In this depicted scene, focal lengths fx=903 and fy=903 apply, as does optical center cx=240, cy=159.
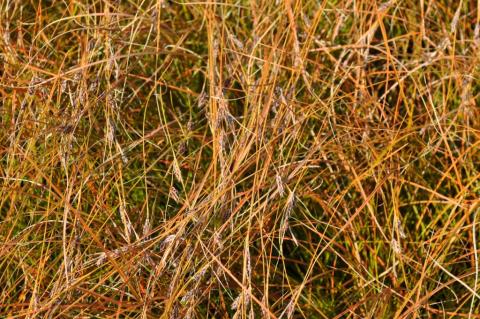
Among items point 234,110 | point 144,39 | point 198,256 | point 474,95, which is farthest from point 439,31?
point 198,256

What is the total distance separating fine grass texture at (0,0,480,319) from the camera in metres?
1.54

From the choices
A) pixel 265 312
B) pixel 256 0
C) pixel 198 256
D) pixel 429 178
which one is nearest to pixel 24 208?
pixel 198 256

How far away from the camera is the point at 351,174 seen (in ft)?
5.85

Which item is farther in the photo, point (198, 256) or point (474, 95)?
point (474, 95)

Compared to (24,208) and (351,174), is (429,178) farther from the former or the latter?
(24,208)

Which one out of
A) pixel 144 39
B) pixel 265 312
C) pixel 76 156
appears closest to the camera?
pixel 265 312

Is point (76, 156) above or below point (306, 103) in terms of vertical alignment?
below

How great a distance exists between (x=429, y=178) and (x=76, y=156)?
0.72 m

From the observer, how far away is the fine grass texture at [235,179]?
1538mm

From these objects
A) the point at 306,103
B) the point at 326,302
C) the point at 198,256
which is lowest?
the point at 326,302

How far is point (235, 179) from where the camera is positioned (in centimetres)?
156

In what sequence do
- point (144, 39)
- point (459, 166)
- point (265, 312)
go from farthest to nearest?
point (144, 39), point (459, 166), point (265, 312)

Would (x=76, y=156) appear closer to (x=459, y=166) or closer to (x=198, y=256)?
(x=198, y=256)

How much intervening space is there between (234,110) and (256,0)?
0.27m
